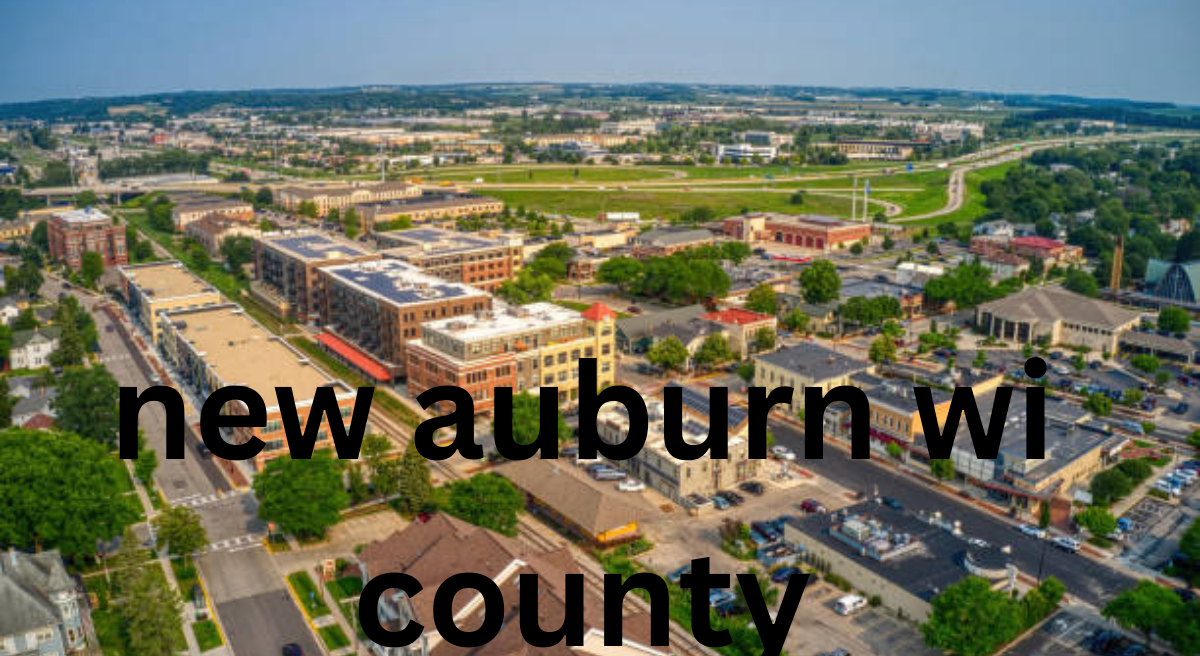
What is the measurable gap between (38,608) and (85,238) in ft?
271

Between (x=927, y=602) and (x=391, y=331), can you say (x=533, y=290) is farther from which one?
(x=927, y=602)

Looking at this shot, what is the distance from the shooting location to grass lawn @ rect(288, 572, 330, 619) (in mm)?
37094

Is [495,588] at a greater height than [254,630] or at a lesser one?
greater

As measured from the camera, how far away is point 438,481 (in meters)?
50.1

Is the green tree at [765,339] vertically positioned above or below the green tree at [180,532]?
above

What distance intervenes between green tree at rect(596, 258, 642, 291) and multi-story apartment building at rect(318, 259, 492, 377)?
71.7 feet

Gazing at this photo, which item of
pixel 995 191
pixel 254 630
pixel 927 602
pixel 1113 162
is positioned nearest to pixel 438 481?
pixel 254 630

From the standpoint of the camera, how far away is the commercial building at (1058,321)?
240ft

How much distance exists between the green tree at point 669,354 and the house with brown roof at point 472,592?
2870 cm

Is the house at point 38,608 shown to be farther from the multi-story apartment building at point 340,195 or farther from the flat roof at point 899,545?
the multi-story apartment building at point 340,195

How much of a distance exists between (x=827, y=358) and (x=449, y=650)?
1512 inches

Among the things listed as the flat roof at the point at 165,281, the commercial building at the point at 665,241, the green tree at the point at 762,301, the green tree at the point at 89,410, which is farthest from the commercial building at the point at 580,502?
the commercial building at the point at 665,241

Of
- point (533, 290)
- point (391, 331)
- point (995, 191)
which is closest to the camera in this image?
point (391, 331)

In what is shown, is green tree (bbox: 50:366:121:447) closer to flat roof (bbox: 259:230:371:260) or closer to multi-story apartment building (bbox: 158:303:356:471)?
multi-story apartment building (bbox: 158:303:356:471)
